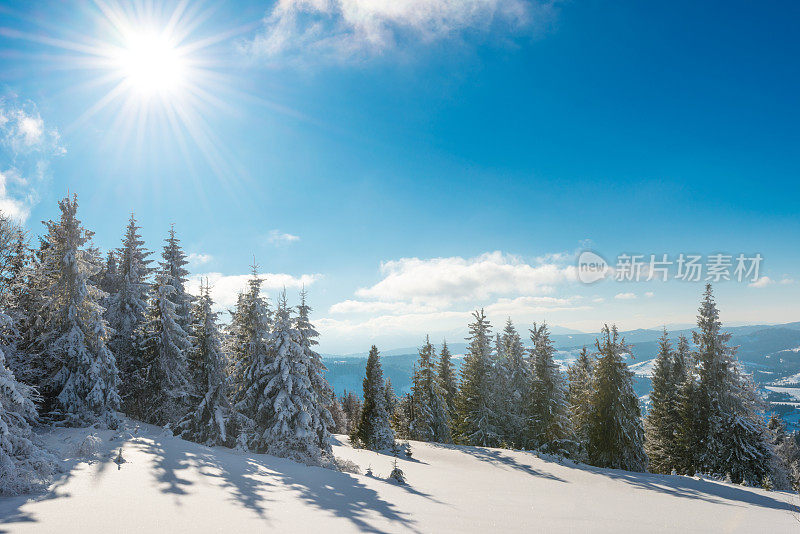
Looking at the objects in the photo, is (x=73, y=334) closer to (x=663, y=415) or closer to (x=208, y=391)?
(x=208, y=391)

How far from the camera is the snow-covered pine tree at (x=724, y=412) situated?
25.5 metres

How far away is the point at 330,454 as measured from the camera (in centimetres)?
1778

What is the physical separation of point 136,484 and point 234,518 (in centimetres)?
304

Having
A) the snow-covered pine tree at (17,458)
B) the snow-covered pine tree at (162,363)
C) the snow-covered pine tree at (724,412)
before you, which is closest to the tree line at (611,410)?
the snow-covered pine tree at (724,412)

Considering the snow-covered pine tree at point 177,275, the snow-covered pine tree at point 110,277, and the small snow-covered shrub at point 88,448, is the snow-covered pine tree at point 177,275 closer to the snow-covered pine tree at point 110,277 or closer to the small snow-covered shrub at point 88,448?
the snow-covered pine tree at point 110,277

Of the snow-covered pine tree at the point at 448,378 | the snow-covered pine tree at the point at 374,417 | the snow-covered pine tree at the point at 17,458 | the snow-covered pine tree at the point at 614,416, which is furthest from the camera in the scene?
the snow-covered pine tree at the point at 448,378

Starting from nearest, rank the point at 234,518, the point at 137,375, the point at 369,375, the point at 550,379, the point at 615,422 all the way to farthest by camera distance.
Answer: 1. the point at 234,518
2. the point at 137,375
3. the point at 615,422
4. the point at 550,379
5. the point at 369,375

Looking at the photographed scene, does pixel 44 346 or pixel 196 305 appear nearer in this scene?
pixel 44 346

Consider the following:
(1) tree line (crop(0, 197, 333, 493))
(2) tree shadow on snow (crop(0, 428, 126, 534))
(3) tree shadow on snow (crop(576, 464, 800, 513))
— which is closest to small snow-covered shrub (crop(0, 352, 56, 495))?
(2) tree shadow on snow (crop(0, 428, 126, 534))

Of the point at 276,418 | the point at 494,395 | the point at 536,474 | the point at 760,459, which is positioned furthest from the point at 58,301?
the point at 760,459

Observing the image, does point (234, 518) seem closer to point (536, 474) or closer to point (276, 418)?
point (276, 418)

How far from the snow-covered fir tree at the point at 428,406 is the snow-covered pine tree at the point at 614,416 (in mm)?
15251

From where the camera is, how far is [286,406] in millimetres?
17953

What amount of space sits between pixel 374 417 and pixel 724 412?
25167 millimetres
